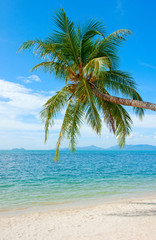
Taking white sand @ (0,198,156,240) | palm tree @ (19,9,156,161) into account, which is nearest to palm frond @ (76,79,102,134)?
palm tree @ (19,9,156,161)

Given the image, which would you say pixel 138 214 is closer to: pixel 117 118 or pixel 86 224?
pixel 86 224

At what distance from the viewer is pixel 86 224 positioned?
239 inches

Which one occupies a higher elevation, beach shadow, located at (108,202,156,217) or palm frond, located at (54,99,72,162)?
palm frond, located at (54,99,72,162)

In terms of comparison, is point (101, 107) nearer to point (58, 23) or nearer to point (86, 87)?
point (86, 87)

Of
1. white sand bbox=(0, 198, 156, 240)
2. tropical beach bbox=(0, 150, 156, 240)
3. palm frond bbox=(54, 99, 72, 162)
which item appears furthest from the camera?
palm frond bbox=(54, 99, 72, 162)

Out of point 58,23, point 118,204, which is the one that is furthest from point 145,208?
point 58,23

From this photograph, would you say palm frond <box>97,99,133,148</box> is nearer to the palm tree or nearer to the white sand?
the palm tree

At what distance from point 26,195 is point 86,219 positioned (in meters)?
4.74

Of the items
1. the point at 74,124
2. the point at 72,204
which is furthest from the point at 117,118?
the point at 72,204

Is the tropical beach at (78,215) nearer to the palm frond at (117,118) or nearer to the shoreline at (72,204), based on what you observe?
the shoreline at (72,204)

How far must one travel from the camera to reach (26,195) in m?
10.3

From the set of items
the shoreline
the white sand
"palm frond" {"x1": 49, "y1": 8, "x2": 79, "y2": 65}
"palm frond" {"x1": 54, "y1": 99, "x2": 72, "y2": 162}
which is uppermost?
"palm frond" {"x1": 49, "y1": 8, "x2": 79, "y2": 65}

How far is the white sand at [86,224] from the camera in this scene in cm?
517

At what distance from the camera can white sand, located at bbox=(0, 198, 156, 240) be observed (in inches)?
203
